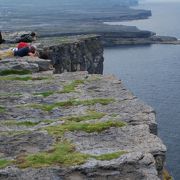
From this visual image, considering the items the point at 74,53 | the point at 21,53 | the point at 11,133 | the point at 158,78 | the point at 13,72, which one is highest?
the point at 11,133

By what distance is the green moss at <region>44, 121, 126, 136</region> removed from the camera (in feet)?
49.9

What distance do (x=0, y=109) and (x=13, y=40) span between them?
31.3m

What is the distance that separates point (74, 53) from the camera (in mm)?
73500

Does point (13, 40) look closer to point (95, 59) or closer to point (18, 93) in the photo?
point (18, 93)

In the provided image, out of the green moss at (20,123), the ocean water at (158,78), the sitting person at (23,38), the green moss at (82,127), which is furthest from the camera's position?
the ocean water at (158,78)

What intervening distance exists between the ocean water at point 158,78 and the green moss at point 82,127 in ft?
122

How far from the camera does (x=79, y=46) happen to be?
7875 centimetres

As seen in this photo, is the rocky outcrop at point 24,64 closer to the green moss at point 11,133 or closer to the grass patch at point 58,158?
the green moss at point 11,133

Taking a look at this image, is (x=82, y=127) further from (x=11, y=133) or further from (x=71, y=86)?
(x=71, y=86)

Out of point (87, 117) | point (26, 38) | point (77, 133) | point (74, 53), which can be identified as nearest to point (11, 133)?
point (77, 133)

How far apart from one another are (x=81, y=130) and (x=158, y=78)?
100 metres

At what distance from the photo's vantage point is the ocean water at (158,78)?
219 ft

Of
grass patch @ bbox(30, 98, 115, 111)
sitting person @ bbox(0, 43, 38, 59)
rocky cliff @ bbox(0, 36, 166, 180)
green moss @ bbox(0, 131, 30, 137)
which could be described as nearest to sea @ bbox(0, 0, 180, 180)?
sitting person @ bbox(0, 43, 38, 59)

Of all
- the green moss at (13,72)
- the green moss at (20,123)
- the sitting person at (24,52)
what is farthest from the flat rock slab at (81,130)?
the sitting person at (24,52)
